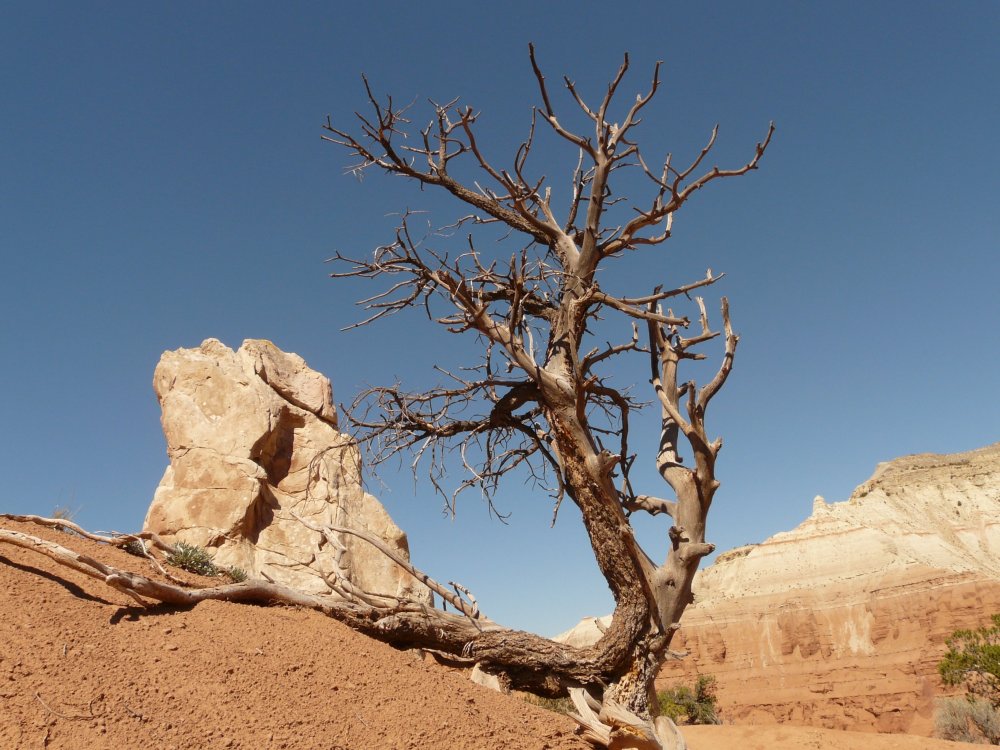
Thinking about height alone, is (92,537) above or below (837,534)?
below

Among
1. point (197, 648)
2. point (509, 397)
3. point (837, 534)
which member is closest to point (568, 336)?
point (509, 397)

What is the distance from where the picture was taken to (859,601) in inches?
2040

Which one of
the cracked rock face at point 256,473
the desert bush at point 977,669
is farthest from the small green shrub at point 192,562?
the desert bush at point 977,669

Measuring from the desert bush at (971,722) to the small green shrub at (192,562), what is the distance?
18.0 m

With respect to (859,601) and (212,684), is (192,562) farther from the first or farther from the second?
(859,601)

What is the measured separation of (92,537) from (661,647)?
551 centimetres

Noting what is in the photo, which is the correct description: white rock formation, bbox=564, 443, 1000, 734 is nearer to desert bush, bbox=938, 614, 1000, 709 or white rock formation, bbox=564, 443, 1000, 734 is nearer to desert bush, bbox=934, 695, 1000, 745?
desert bush, bbox=938, 614, 1000, 709

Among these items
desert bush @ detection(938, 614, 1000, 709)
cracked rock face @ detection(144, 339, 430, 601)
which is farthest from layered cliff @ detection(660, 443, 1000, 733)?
cracked rock face @ detection(144, 339, 430, 601)

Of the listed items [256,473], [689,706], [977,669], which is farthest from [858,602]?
[256,473]

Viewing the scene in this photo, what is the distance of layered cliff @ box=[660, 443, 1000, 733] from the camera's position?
4578cm

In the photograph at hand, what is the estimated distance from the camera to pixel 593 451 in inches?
261

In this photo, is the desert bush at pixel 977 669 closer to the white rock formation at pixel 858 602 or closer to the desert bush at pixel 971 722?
the desert bush at pixel 971 722

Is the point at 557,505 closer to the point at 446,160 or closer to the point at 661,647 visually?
the point at 661,647

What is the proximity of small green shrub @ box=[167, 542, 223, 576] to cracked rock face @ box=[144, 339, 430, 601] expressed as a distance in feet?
18.9
